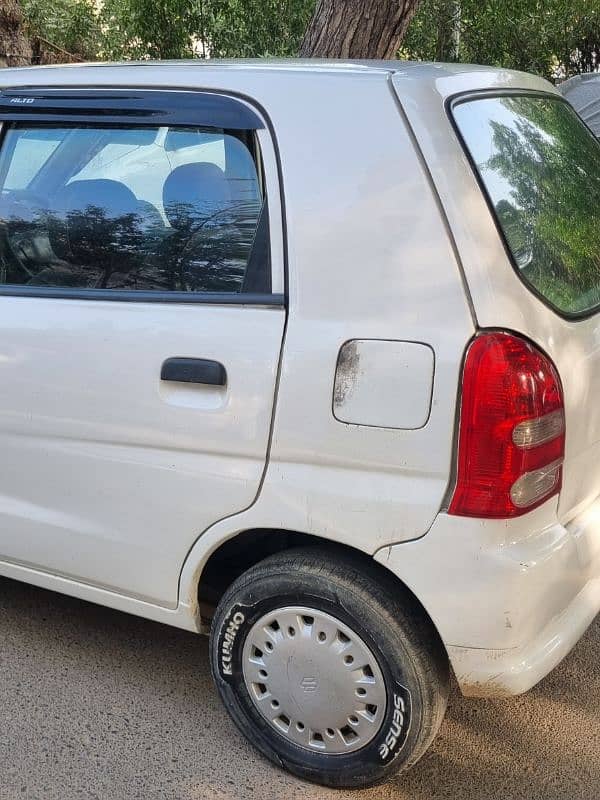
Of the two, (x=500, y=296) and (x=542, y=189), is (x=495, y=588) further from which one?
(x=542, y=189)

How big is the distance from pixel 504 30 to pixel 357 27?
475 centimetres

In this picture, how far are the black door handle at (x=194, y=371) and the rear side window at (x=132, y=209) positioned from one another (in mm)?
217

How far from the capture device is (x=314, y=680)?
2447 mm

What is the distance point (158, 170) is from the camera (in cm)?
267

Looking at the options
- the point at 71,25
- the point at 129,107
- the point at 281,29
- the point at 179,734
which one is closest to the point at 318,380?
the point at 129,107

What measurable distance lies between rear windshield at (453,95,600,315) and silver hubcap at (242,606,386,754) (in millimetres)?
1018

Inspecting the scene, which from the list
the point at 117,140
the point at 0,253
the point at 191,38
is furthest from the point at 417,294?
the point at 191,38

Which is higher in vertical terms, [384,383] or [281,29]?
[281,29]

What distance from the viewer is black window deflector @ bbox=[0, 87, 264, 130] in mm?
2488

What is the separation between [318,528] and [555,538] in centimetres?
58

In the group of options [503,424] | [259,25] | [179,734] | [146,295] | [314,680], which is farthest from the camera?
[259,25]

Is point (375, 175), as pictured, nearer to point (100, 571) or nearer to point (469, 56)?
point (100, 571)

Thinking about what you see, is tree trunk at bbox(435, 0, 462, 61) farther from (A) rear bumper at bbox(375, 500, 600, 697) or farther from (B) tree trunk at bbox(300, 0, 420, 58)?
(A) rear bumper at bbox(375, 500, 600, 697)

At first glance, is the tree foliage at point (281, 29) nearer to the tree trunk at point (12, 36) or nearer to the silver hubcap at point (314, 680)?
the tree trunk at point (12, 36)
